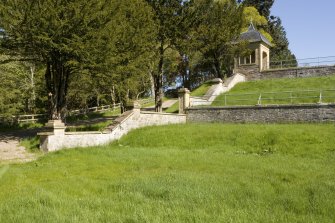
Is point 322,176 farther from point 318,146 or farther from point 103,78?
point 103,78

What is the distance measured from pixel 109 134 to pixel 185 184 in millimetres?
11556

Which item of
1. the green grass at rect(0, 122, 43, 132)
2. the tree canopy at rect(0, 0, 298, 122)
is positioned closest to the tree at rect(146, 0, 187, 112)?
the tree canopy at rect(0, 0, 298, 122)

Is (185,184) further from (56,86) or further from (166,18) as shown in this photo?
(166,18)

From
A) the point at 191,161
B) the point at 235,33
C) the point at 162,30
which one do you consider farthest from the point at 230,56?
the point at 191,161

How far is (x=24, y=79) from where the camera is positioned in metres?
38.9

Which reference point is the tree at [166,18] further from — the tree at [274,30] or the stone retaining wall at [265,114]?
the tree at [274,30]

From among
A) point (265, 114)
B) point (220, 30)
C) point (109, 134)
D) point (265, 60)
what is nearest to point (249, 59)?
point (265, 60)

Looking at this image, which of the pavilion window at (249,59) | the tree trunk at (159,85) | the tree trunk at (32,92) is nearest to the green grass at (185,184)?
the tree trunk at (159,85)

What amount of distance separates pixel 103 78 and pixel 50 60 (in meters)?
3.48

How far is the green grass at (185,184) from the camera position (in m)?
6.36

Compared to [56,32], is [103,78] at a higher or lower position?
lower

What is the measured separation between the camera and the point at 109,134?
19625 mm

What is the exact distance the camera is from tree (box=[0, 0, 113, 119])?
1956 cm

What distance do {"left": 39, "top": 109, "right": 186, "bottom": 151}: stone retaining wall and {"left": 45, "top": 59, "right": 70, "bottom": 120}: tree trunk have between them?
15.8 ft
